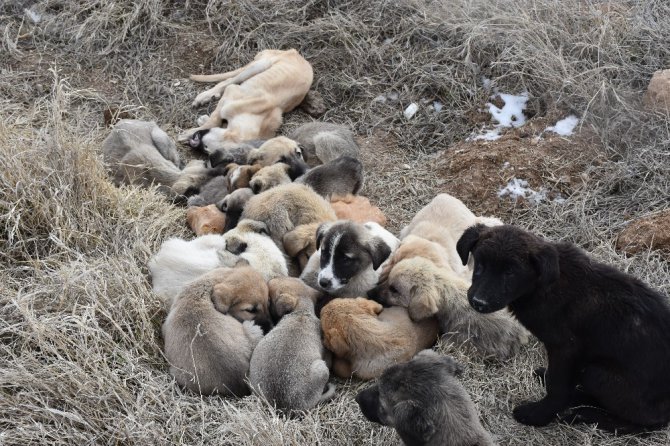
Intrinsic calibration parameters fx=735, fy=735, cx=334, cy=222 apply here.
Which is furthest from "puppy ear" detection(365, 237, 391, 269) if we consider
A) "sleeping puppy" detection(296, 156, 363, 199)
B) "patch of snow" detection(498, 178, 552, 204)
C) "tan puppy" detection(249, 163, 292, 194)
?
"patch of snow" detection(498, 178, 552, 204)

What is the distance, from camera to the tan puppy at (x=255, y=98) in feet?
30.8

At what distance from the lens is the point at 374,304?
5914mm

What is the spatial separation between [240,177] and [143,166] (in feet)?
3.40

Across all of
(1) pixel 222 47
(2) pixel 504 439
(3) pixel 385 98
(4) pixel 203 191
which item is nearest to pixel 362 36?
(3) pixel 385 98

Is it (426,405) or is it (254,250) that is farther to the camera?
(254,250)

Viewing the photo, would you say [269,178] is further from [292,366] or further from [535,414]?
[535,414]

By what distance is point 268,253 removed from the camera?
6.58 meters

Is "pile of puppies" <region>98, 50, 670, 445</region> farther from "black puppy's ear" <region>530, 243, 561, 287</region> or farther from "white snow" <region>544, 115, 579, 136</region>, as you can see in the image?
"white snow" <region>544, 115, 579, 136</region>

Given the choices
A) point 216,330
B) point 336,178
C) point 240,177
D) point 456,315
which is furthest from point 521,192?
point 216,330

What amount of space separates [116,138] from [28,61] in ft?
10.4

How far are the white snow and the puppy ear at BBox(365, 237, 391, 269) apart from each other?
3.22m

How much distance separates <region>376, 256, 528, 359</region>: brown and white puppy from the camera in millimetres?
5824

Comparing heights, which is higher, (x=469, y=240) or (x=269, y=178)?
(x=469, y=240)

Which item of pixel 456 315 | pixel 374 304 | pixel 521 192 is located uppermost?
pixel 374 304
